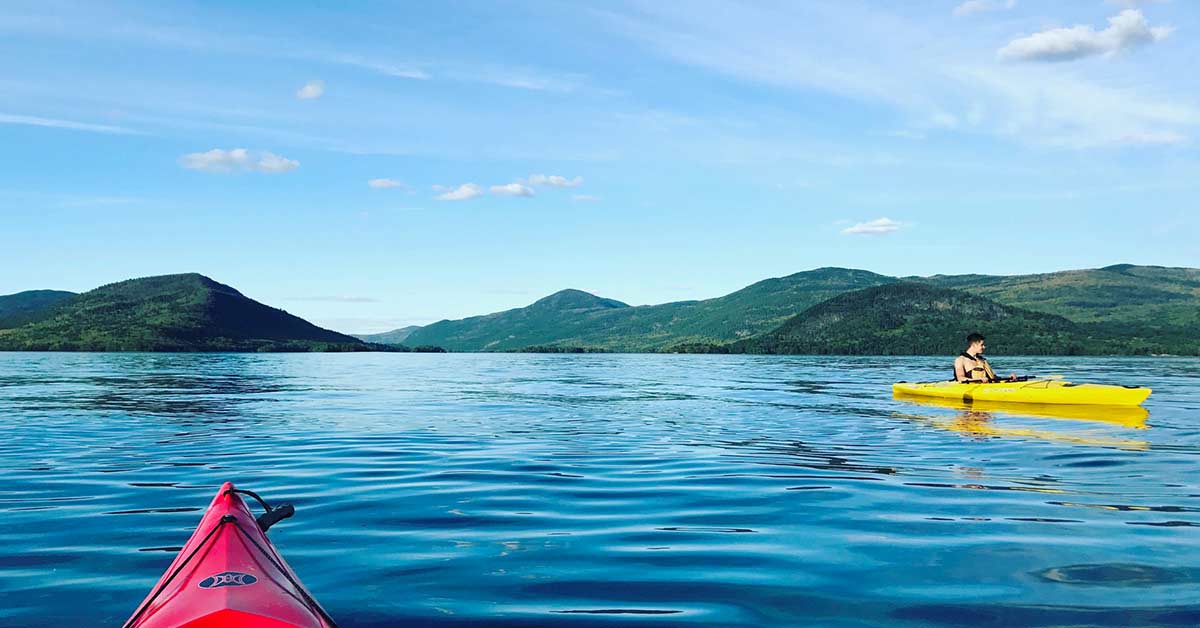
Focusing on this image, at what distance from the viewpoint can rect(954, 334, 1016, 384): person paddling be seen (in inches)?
1345

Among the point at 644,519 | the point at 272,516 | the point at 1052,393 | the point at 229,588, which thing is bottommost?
the point at 644,519

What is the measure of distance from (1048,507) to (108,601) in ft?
41.6

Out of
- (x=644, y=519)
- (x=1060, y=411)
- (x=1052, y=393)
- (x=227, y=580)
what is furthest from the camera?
(x=1052, y=393)

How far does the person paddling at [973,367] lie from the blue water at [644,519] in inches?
289

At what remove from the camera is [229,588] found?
575 centimetres

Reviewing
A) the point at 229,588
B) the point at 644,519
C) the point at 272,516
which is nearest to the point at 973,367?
the point at 644,519

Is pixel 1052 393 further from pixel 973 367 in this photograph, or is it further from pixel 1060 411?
pixel 973 367

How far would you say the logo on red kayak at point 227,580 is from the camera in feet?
19.1

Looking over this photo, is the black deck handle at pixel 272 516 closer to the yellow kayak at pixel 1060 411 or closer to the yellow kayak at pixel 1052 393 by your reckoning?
the yellow kayak at pixel 1060 411

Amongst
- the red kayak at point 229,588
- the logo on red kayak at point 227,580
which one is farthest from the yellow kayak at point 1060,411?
the logo on red kayak at point 227,580

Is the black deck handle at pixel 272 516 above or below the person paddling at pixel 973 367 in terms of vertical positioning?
below

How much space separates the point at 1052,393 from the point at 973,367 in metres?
3.85

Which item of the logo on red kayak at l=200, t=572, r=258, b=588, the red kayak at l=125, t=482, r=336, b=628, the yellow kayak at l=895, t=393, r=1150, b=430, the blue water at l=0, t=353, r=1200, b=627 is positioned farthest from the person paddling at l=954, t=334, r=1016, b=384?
the logo on red kayak at l=200, t=572, r=258, b=588

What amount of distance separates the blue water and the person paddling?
734cm
